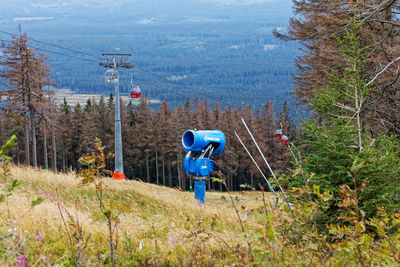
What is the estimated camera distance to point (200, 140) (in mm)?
12742

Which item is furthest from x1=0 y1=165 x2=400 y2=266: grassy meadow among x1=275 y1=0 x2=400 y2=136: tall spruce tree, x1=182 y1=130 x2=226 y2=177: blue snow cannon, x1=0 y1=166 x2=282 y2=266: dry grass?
x1=275 y1=0 x2=400 y2=136: tall spruce tree

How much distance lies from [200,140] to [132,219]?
5206mm

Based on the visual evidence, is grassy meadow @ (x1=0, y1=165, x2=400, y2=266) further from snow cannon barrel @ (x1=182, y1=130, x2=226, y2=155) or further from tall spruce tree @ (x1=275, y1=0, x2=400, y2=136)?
tall spruce tree @ (x1=275, y1=0, x2=400, y2=136)

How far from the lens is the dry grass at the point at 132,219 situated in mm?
5223

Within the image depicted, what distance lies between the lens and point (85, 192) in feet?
34.9

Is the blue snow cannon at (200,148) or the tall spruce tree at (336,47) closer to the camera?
the tall spruce tree at (336,47)

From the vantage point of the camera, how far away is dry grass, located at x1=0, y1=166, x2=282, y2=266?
5.22 m

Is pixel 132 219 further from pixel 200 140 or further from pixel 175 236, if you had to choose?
pixel 200 140

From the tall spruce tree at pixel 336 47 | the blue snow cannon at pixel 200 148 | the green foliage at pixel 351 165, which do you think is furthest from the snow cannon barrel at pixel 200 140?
the green foliage at pixel 351 165

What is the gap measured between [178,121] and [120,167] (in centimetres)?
3722

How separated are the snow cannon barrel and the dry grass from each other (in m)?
2.11

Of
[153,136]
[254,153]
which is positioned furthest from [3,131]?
[254,153]

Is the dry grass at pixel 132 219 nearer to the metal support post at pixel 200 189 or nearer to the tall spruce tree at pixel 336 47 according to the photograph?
the metal support post at pixel 200 189

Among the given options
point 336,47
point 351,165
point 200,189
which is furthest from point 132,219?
point 336,47
